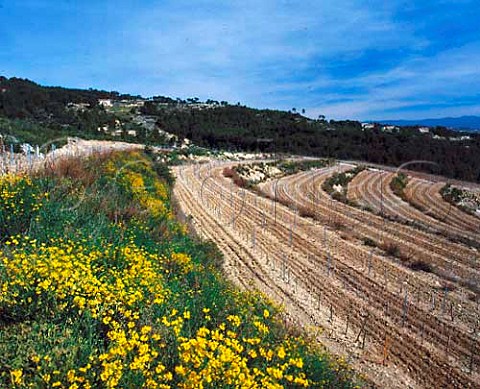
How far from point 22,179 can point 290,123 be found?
82.9 metres

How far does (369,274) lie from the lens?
1431 cm

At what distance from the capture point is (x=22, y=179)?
809cm

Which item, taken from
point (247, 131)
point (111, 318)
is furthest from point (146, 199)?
point (247, 131)

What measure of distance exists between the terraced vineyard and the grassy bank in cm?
256

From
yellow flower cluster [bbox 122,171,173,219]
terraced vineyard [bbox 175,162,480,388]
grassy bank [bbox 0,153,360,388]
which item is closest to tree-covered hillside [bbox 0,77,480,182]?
terraced vineyard [bbox 175,162,480,388]

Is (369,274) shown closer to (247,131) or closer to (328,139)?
(328,139)

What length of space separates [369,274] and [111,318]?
36.0ft

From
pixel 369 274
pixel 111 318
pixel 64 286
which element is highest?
pixel 64 286

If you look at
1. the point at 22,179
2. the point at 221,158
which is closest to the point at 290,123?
the point at 221,158

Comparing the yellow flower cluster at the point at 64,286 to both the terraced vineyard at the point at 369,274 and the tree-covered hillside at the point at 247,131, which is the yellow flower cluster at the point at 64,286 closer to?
the terraced vineyard at the point at 369,274

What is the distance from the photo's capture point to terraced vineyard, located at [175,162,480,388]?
9320 millimetres

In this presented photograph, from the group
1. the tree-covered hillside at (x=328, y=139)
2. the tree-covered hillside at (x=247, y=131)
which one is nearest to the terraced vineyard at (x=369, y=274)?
the tree-covered hillside at (x=247, y=131)

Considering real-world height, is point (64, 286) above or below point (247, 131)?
below

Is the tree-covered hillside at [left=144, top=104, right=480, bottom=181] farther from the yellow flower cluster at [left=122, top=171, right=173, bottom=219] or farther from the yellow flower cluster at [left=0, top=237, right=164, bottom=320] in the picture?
the yellow flower cluster at [left=0, top=237, right=164, bottom=320]
